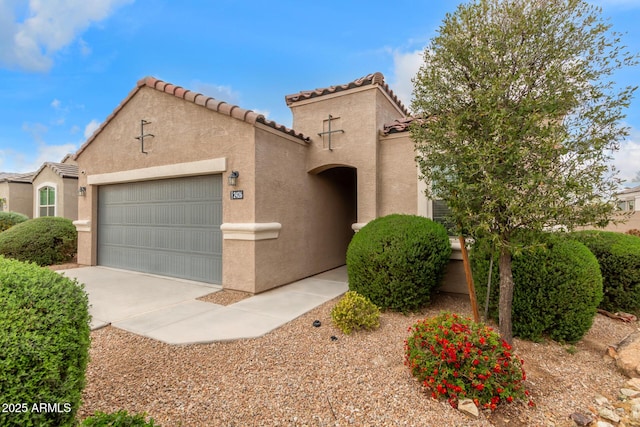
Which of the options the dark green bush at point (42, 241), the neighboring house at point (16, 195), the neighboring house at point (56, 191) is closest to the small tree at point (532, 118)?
the dark green bush at point (42, 241)

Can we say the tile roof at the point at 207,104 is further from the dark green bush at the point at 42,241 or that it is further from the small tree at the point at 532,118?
the dark green bush at the point at 42,241

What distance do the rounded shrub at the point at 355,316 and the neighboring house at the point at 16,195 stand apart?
23.6 meters

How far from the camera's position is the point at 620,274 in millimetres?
5461

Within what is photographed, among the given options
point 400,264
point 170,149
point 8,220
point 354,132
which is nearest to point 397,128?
point 354,132

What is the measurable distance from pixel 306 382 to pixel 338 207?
21.8 feet

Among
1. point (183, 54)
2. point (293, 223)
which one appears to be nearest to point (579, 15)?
point (293, 223)

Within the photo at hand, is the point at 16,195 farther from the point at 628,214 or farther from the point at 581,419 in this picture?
the point at 628,214

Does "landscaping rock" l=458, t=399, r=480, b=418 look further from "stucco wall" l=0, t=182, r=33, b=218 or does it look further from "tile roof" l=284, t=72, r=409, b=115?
"stucco wall" l=0, t=182, r=33, b=218

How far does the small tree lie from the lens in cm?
312

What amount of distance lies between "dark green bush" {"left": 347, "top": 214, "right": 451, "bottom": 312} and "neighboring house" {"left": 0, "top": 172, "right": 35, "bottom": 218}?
23401 millimetres

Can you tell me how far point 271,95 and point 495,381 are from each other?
30.5 feet

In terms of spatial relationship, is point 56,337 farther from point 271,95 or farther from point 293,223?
point 271,95

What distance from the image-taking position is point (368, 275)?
5.29 metres

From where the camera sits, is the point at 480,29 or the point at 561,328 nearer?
the point at 480,29
